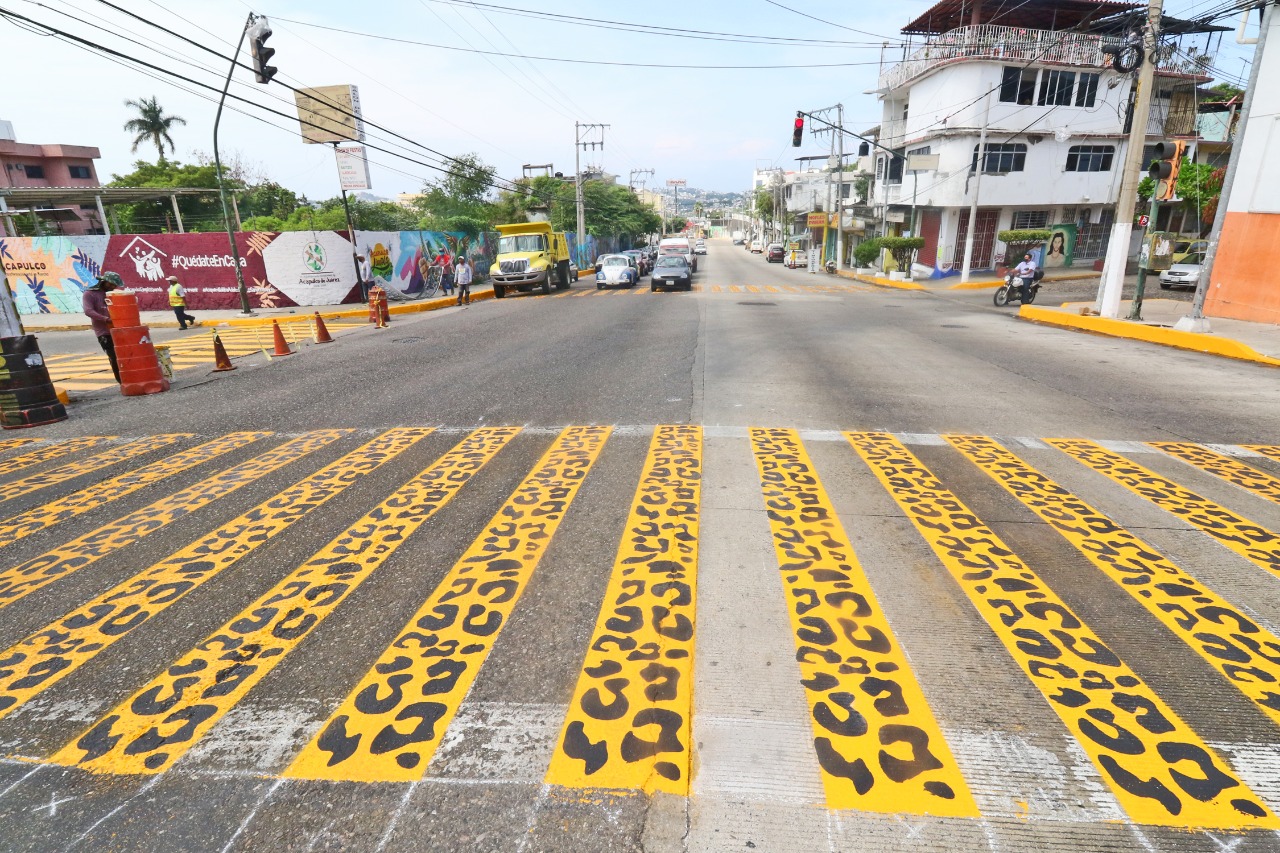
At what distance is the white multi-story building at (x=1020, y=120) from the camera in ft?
98.2

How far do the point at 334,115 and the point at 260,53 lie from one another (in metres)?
8.16

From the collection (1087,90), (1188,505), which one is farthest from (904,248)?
(1188,505)

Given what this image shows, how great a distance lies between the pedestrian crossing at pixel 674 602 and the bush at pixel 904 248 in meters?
28.3

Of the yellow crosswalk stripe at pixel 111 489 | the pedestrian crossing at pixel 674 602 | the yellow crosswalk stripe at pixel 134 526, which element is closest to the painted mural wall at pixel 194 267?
the yellow crosswalk stripe at pixel 111 489

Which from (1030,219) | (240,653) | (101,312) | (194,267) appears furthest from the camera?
(1030,219)

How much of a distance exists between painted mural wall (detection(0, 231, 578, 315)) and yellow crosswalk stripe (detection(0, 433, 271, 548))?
17.1m

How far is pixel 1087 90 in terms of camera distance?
103ft

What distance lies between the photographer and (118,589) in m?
3.65

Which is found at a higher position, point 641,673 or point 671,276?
point 671,276

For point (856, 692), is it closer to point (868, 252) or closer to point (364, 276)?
point (364, 276)

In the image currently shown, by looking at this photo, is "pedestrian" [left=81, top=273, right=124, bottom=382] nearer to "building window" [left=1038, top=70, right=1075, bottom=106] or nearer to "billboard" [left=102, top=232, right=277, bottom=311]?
"billboard" [left=102, top=232, right=277, bottom=311]

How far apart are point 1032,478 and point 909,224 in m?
36.7

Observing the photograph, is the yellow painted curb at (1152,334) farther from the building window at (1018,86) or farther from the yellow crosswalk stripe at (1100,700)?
the building window at (1018,86)

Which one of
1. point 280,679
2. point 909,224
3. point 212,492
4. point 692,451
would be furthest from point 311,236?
point 909,224
